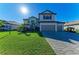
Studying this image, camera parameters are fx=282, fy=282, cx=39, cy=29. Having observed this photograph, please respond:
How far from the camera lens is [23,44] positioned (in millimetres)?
6535

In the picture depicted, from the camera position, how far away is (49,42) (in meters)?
6.59

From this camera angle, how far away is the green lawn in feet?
A: 21.1

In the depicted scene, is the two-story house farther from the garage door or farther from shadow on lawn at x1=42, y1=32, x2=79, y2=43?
shadow on lawn at x1=42, y1=32, x2=79, y2=43

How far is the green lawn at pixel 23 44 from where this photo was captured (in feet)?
21.1

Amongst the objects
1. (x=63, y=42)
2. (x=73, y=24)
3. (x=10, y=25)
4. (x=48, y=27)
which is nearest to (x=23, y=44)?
(x=10, y=25)

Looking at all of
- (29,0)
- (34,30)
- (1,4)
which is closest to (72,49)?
(34,30)

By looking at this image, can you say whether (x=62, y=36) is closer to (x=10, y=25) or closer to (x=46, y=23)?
(x=46, y=23)

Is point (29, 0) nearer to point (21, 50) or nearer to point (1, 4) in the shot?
point (1, 4)

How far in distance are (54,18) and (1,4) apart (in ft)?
4.16

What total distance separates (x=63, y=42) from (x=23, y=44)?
0.93 metres

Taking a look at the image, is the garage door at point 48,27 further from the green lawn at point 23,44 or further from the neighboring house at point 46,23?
the green lawn at point 23,44

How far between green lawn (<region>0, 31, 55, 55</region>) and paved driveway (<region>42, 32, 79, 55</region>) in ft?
0.45

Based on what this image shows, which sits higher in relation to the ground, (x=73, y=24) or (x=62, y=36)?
(x=73, y=24)
